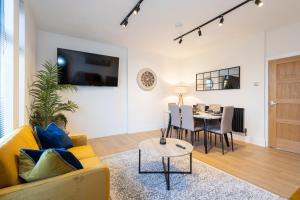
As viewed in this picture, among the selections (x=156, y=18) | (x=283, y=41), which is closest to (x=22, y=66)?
(x=156, y=18)

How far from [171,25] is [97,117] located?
2.85m

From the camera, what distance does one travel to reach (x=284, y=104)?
321 cm

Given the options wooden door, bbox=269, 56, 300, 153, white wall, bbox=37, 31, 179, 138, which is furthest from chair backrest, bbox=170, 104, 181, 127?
wooden door, bbox=269, 56, 300, 153

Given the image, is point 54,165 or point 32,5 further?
point 32,5

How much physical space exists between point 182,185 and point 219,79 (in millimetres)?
3260

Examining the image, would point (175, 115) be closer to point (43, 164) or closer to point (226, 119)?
point (226, 119)

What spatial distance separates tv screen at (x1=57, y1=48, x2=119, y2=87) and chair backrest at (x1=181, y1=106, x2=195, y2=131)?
2.02m

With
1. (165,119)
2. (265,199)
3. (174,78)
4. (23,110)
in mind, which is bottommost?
(265,199)

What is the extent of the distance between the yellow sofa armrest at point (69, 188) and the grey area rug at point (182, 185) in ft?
2.17

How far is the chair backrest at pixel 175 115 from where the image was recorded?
3667 mm

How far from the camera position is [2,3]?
1.75 m

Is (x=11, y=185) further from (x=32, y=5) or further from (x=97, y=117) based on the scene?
(x=97, y=117)

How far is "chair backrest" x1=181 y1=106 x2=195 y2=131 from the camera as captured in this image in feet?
10.7

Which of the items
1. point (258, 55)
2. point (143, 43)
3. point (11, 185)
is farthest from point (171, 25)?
point (11, 185)
